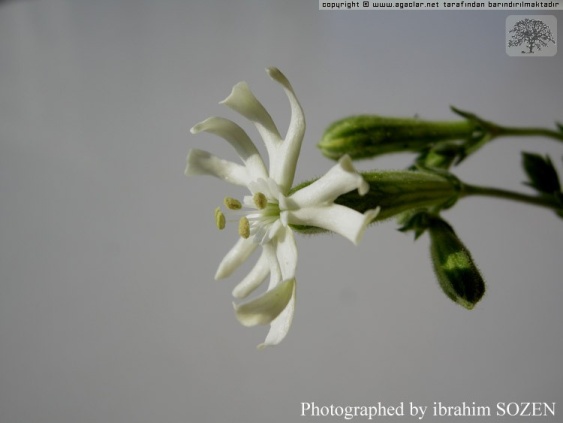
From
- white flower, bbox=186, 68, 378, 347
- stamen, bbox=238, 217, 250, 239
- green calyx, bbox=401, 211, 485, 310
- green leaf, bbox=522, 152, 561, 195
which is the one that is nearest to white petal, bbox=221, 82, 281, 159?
white flower, bbox=186, 68, 378, 347

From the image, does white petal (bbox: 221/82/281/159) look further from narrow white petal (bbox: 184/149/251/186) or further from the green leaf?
the green leaf

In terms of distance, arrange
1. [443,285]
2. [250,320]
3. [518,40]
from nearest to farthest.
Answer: [250,320] → [443,285] → [518,40]

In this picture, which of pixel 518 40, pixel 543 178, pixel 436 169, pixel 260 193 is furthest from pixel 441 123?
pixel 518 40

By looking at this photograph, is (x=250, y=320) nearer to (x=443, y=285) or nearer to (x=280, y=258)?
(x=280, y=258)

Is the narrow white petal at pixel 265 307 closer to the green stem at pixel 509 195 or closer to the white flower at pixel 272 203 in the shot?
the white flower at pixel 272 203

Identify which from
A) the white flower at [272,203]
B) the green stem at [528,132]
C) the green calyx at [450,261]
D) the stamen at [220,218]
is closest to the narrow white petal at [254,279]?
the white flower at [272,203]
